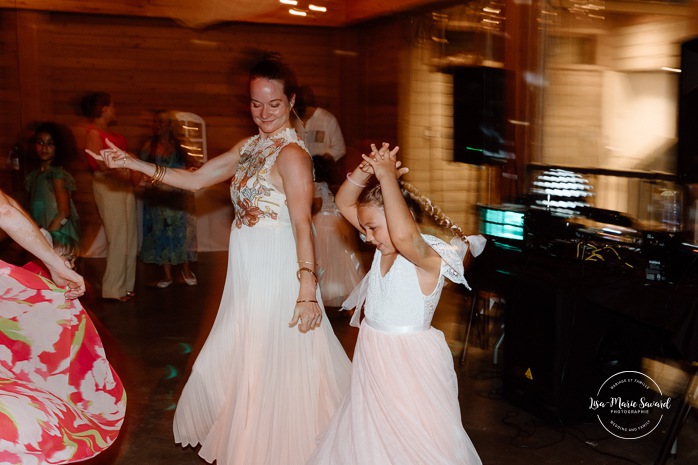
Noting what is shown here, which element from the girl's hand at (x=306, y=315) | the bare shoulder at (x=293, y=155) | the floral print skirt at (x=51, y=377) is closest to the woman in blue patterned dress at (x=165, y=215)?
the bare shoulder at (x=293, y=155)

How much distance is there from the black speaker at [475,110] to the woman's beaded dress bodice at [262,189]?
3.64 metres

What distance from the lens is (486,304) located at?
5535 millimetres

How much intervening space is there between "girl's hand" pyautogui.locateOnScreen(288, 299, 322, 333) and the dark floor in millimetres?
1116

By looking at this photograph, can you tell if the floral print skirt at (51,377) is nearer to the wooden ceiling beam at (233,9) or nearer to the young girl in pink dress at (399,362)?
the young girl in pink dress at (399,362)

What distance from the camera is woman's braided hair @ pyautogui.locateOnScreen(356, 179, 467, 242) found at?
265 cm

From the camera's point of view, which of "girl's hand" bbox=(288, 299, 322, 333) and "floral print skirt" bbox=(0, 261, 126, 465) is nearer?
"floral print skirt" bbox=(0, 261, 126, 465)

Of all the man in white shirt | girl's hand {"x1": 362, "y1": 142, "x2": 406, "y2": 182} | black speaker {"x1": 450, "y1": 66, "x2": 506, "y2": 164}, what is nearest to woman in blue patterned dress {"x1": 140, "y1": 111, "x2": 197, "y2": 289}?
the man in white shirt

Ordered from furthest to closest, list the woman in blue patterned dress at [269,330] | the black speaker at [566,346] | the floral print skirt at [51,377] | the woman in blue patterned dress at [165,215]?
the woman in blue patterned dress at [165,215] → the black speaker at [566,346] → the woman in blue patterned dress at [269,330] → the floral print skirt at [51,377]

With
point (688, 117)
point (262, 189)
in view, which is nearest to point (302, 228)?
point (262, 189)

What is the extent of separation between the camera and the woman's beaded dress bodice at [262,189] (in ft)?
10.1

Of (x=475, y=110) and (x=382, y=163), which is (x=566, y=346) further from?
(x=475, y=110)

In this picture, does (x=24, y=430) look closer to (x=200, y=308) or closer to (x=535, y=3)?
(x=200, y=308)

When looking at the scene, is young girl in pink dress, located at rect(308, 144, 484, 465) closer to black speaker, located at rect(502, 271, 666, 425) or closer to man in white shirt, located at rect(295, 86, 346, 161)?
black speaker, located at rect(502, 271, 666, 425)

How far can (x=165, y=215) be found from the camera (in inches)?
313
